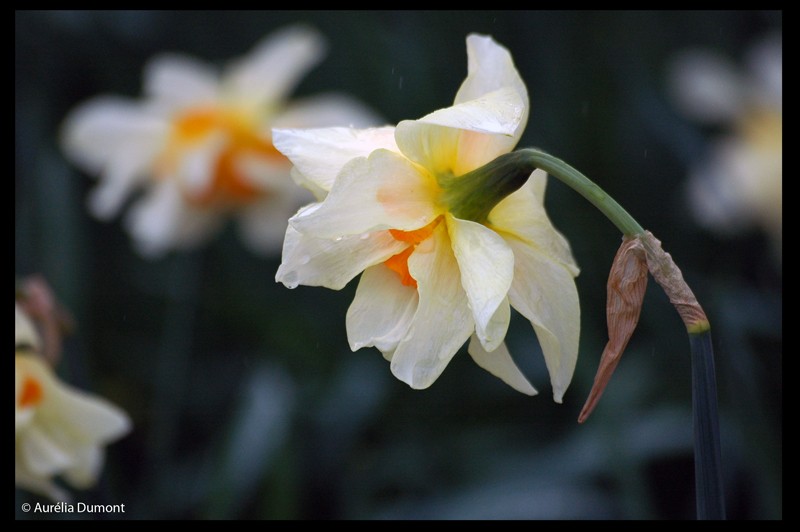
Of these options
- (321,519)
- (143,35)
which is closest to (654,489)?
(321,519)

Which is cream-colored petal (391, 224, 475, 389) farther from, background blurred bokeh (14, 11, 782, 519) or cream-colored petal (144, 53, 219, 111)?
cream-colored petal (144, 53, 219, 111)

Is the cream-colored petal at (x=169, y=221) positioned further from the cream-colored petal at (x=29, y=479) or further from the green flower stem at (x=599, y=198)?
the green flower stem at (x=599, y=198)

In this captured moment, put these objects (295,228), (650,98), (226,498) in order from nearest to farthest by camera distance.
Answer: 1. (295,228)
2. (226,498)
3. (650,98)

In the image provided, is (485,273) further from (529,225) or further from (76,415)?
(76,415)

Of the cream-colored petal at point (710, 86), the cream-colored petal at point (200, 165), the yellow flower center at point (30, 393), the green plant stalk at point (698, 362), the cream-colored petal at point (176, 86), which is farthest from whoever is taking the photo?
the cream-colored petal at point (710, 86)

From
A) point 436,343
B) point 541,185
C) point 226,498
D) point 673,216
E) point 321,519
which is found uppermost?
point 541,185

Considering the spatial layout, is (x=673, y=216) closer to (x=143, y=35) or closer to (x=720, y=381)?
(x=720, y=381)

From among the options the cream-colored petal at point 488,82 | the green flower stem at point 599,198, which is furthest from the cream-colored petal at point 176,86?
the green flower stem at point 599,198
